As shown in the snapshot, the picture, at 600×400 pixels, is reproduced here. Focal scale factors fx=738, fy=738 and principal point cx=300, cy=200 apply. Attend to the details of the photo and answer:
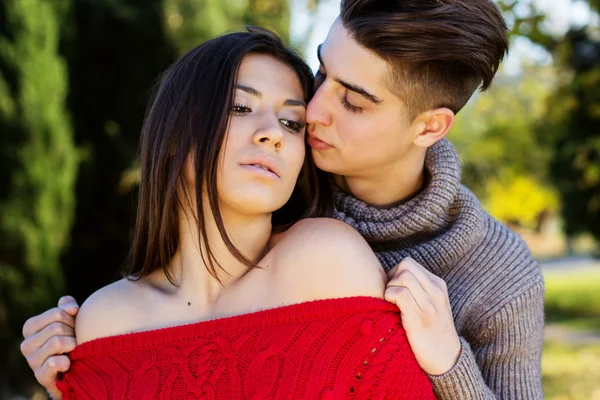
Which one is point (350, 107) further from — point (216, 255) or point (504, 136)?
point (504, 136)

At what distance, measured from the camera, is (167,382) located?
1.90 meters

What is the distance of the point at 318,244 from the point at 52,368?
2.83 feet

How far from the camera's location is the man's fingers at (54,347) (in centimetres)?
214

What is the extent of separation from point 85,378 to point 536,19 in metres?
3.57

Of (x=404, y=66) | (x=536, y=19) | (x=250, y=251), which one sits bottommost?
(x=250, y=251)

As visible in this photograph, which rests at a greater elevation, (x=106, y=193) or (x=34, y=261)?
(x=106, y=193)

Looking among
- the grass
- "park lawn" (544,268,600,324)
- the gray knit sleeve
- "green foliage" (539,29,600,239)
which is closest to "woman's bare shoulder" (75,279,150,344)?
the gray knit sleeve

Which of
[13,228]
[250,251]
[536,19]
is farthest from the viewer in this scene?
[13,228]

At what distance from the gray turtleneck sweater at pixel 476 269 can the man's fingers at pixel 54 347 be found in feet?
3.16

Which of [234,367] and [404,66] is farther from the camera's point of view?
[404,66]

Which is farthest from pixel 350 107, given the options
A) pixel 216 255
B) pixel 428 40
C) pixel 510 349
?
pixel 510 349

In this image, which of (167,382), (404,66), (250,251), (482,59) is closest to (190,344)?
(167,382)

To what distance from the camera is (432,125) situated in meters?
2.67

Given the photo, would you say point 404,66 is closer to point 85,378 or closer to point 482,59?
point 482,59
